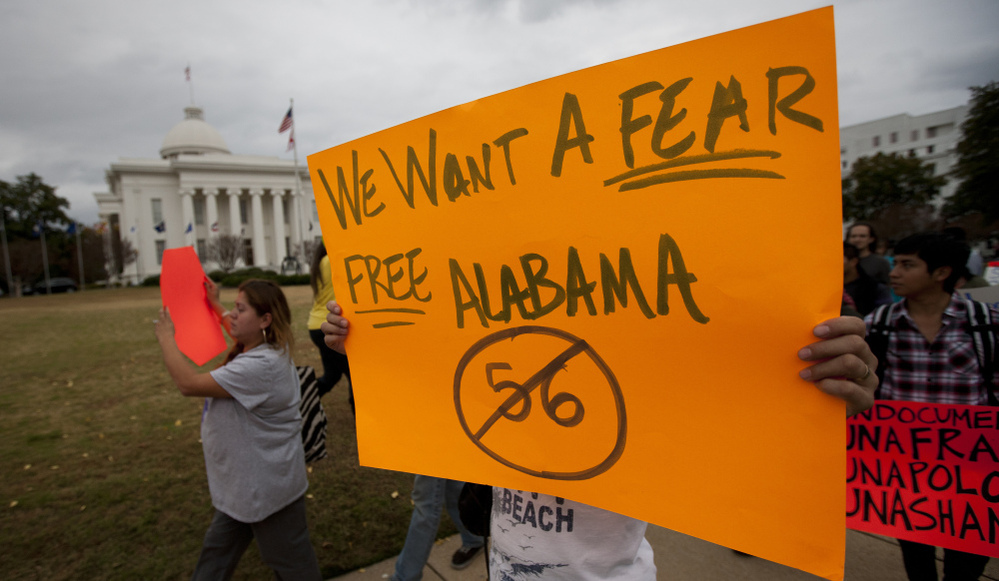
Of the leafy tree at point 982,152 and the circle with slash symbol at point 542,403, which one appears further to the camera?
the leafy tree at point 982,152

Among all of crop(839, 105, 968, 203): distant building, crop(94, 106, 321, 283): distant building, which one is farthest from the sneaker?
crop(839, 105, 968, 203): distant building

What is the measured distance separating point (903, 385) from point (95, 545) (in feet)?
15.4

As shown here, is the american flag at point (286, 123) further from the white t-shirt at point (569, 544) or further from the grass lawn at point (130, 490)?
the white t-shirt at point (569, 544)

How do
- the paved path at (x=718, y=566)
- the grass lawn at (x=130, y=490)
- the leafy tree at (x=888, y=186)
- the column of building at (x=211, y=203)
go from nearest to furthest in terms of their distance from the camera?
1. the paved path at (x=718, y=566)
2. the grass lawn at (x=130, y=490)
3. the leafy tree at (x=888, y=186)
4. the column of building at (x=211, y=203)

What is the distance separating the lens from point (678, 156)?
97 centimetres

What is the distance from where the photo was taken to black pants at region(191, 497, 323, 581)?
2195 millimetres

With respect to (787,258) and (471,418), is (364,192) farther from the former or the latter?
(787,258)

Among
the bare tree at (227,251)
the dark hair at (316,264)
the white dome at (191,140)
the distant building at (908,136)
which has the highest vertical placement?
the white dome at (191,140)

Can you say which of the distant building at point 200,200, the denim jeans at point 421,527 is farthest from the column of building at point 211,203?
the denim jeans at point 421,527

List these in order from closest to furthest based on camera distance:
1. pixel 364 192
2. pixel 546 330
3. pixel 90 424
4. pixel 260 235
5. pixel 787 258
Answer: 1. pixel 787 258
2. pixel 546 330
3. pixel 364 192
4. pixel 90 424
5. pixel 260 235

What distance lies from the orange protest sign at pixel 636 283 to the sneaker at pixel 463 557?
6.25 feet

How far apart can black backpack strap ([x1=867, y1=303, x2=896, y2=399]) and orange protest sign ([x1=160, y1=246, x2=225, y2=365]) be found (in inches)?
126

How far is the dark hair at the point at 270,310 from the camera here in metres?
2.33

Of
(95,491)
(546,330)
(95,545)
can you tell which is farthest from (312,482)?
(546,330)
